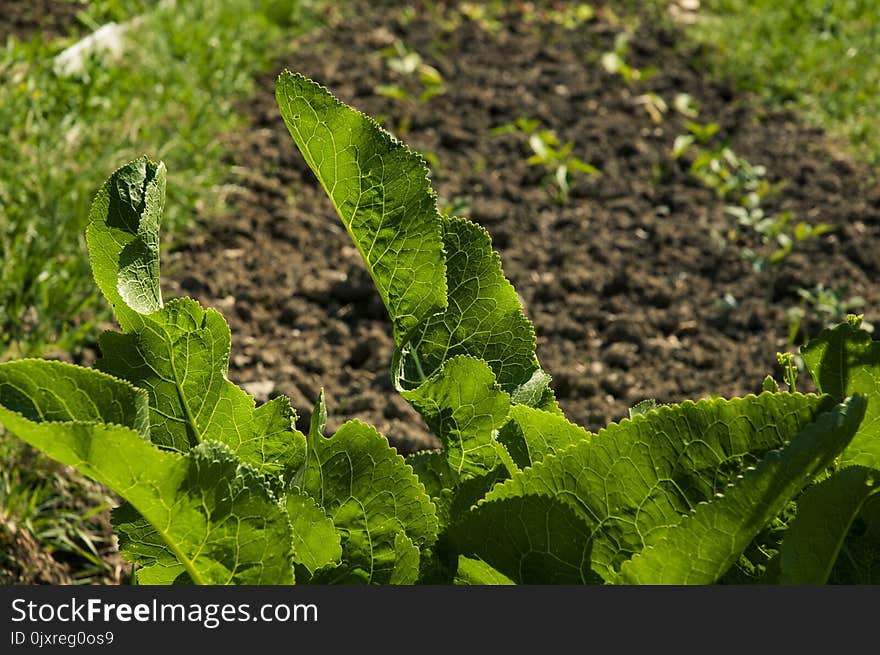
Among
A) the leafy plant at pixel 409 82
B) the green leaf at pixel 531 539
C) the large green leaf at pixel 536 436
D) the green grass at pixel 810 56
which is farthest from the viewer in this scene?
the green grass at pixel 810 56

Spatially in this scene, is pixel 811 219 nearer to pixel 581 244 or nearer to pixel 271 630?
pixel 581 244

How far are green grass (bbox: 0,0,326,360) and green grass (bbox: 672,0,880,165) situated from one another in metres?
2.39

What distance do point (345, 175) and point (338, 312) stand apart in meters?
2.54

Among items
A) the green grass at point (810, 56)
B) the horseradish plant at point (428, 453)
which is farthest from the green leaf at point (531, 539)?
the green grass at point (810, 56)

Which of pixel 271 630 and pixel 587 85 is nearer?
pixel 271 630

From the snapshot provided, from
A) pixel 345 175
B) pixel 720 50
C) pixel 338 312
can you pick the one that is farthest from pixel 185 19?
pixel 345 175

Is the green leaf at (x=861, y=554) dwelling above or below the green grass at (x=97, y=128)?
above

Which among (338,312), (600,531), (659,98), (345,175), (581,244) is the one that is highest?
(345,175)

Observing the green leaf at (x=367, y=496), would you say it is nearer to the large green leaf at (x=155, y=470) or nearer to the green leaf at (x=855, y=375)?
the large green leaf at (x=155, y=470)

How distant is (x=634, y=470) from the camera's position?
0.93 m

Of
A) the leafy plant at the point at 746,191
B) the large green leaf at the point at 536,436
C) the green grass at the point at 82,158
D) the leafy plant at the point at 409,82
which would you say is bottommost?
the green grass at the point at 82,158

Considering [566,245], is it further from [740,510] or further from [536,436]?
[740,510]

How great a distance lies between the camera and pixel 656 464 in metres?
0.93

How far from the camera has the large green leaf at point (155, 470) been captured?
34.2 inches
